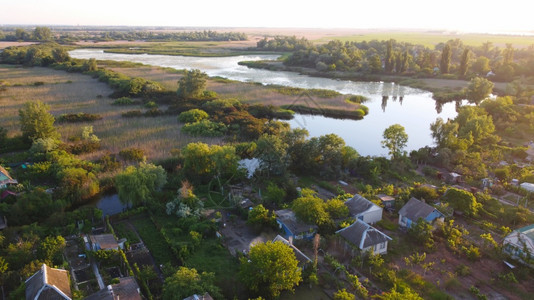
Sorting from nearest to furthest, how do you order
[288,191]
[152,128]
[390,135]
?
[288,191] < [390,135] < [152,128]

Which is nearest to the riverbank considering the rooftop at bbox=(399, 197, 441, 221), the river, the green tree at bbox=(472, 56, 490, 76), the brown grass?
the river

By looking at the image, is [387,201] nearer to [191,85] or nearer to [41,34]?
[191,85]

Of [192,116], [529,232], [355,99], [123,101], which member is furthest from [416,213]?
[123,101]

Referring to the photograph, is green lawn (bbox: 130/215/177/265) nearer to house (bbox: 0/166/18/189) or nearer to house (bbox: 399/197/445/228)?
house (bbox: 0/166/18/189)

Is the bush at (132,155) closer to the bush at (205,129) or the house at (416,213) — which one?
the bush at (205,129)

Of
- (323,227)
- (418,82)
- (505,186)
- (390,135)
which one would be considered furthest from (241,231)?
(418,82)

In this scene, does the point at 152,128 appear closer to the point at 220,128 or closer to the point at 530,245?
the point at 220,128
